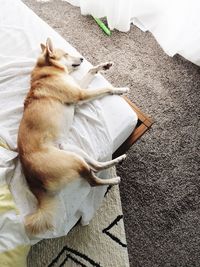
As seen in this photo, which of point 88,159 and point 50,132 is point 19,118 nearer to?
point 50,132

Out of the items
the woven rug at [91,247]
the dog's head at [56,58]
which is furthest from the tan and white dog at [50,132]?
the woven rug at [91,247]

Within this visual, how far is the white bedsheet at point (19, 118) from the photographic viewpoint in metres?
1.20

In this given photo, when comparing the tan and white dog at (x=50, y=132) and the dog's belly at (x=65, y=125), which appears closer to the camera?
the tan and white dog at (x=50, y=132)

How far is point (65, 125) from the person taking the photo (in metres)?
1.31

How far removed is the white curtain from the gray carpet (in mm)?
71

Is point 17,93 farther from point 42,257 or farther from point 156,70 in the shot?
point 156,70

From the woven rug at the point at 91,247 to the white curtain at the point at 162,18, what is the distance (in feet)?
3.95

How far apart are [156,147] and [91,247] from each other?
0.70 m

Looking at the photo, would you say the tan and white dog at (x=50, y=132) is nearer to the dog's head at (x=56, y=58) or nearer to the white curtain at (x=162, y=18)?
the dog's head at (x=56, y=58)

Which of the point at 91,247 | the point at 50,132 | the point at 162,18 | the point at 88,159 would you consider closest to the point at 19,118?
the point at 50,132

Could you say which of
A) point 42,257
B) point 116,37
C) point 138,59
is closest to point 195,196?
point 42,257

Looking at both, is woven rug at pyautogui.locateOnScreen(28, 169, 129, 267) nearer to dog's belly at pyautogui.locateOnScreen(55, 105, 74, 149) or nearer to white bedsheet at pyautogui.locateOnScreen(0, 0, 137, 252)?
white bedsheet at pyautogui.locateOnScreen(0, 0, 137, 252)

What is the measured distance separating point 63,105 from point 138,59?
102 cm

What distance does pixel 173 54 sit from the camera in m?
2.12
